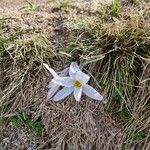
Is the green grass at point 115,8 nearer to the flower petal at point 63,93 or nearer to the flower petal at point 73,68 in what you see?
the flower petal at point 73,68

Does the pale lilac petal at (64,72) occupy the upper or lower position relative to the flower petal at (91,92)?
upper

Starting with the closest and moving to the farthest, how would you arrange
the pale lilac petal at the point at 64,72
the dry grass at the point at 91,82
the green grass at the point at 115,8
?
the dry grass at the point at 91,82 < the pale lilac petal at the point at 64,72 < the green grass at the point at 115,8

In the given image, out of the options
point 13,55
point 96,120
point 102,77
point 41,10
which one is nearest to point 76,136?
point 96,120

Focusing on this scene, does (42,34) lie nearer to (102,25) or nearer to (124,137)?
(102,25)

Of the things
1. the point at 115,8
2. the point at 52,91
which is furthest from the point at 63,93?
the point at 115,8

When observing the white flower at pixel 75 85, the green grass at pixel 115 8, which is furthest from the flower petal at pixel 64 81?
the green grass at pixel 115 8

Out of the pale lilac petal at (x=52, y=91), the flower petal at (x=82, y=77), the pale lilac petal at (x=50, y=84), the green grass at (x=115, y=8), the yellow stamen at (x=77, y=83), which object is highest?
the green grass at (x=115, y=8)

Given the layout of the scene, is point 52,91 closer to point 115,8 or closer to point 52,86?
point 52,86
